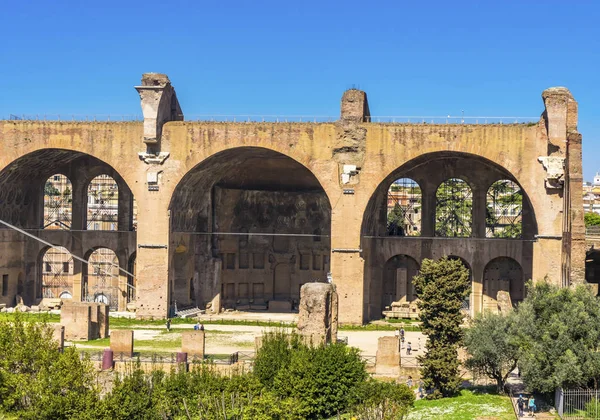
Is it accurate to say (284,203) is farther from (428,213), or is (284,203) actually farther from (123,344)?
(123,344)

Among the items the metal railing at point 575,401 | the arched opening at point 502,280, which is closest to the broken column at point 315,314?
the metal railing at point 575,401

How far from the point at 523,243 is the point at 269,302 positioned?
12.8 meters

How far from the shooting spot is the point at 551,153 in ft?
116

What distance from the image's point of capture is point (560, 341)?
23.9 m

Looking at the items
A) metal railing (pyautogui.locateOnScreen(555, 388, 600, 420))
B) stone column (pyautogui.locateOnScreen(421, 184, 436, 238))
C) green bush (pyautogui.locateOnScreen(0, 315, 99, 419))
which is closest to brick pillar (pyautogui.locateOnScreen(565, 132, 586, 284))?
stone column (pyautogui.locateOnScreen(421, 184, 436, 238))

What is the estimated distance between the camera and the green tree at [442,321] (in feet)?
83.3

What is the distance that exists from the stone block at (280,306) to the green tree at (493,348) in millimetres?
18177

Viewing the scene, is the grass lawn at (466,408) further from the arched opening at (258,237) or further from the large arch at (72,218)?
the large arch at (72,218)

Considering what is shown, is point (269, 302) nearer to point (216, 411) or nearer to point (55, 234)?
point (55, 234)

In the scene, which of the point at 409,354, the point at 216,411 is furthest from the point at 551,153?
the point at 216,411

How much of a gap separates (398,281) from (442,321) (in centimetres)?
1613

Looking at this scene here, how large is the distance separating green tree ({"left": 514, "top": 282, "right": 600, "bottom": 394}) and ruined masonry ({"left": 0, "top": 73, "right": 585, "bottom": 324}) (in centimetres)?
842

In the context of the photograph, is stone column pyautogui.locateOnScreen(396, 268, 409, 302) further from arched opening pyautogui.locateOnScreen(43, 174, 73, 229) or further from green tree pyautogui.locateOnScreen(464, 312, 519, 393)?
arched opening pyautogui.locateOnScreen(43, 174, 73, 229)

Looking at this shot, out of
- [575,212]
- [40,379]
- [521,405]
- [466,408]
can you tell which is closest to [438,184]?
[575,212]
